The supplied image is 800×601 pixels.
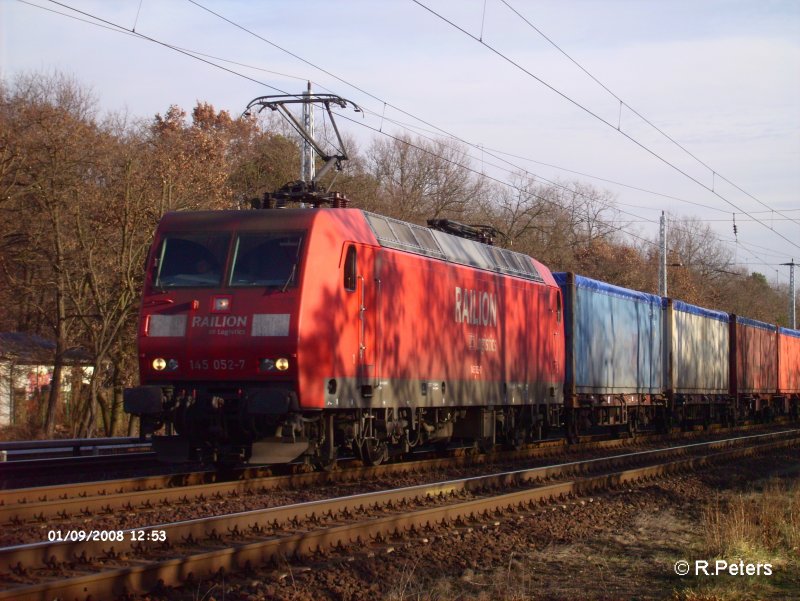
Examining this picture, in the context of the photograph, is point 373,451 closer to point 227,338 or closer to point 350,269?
point 350,269

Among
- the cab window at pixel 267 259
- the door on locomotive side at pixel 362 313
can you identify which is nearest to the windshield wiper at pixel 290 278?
the cab window at pixel 267 259

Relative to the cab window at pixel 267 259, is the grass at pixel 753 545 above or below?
below

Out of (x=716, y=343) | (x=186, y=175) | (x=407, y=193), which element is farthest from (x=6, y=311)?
(x=407, y=193)

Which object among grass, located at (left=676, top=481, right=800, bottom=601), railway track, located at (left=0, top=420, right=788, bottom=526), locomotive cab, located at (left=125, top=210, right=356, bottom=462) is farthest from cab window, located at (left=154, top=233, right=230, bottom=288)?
grass, located at (left=676, top=481, right=800, bottom=601)

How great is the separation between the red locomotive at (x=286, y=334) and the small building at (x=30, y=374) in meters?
14.5

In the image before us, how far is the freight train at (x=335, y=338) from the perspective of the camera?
11625mm

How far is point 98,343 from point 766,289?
278 feet

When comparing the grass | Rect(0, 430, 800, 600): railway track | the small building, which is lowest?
the grass

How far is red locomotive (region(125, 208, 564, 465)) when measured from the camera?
11586 millimetres

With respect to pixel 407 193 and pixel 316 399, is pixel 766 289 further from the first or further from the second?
pixel 316 399

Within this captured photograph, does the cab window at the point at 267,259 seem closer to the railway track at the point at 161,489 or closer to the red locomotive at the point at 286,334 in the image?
the red locomotive at the point at 286,334

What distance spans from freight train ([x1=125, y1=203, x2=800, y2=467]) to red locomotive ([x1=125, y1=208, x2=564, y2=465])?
0.06 ft

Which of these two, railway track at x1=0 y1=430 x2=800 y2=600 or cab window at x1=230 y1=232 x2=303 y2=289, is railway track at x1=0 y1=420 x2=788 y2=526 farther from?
cab window at x1=230 y1=232 x2=303 y2=289

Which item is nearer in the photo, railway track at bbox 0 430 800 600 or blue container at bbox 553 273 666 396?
railway track at bbox 0 430 800 600
